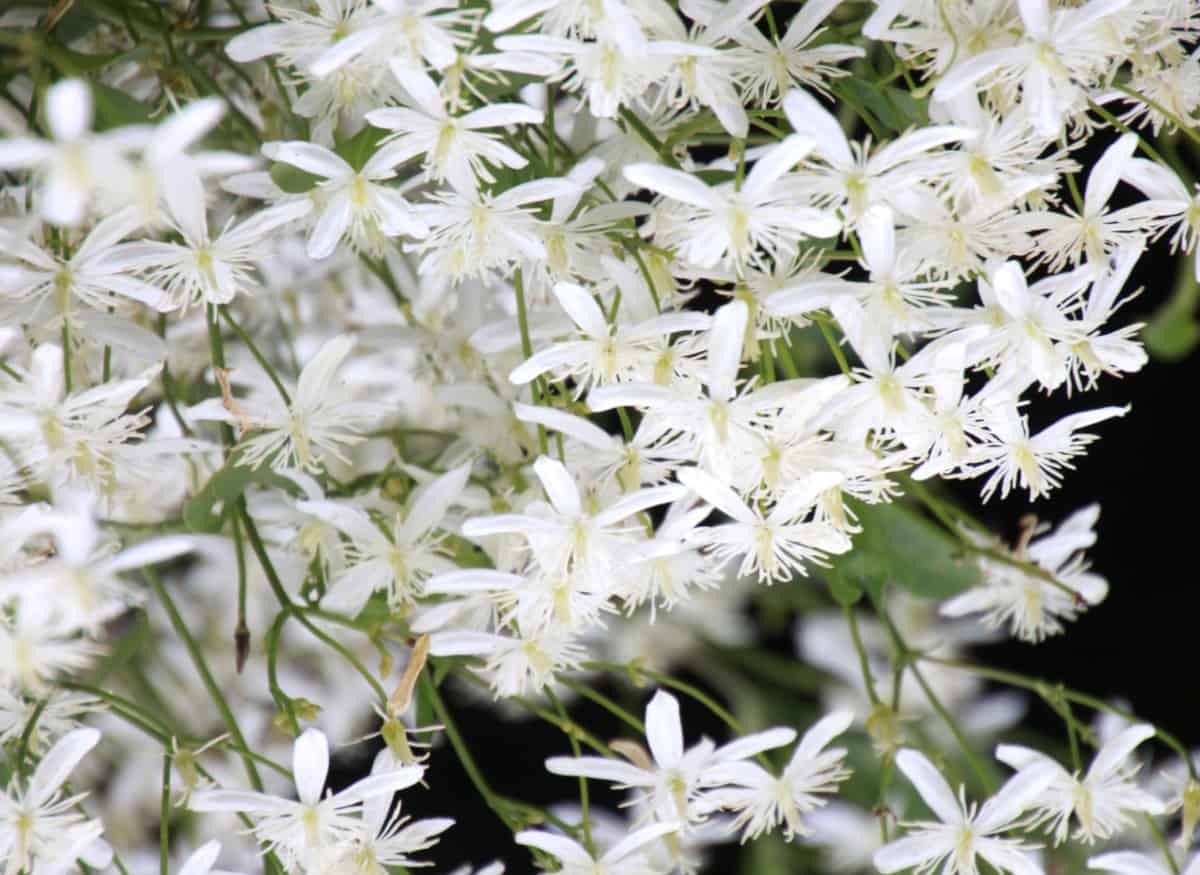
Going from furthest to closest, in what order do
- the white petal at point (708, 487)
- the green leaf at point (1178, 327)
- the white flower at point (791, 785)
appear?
the green leaf at point (1178, 327)
the white flower at point (791, 785)
the white petal at point (708, 487)

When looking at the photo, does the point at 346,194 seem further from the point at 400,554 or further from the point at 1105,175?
the point at 1105,175

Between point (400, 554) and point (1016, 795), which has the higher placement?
point (400, 554)

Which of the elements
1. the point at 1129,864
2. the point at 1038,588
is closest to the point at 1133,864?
the point at 1129,864

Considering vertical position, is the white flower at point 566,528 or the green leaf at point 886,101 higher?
the green leaf at point 886,101

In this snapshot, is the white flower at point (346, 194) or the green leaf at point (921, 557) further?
the green leaf at point (921, 557)

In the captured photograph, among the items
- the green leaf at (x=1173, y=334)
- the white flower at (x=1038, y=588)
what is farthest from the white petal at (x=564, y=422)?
the green leaf at (x=1173, y=334)

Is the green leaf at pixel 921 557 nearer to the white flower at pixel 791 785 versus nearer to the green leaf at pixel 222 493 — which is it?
the white flower at pixel 791 785

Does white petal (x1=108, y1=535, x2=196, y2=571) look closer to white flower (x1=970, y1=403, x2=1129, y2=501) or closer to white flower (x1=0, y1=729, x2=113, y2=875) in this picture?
white flower (x1=0, y1=729, x2=113, y2=875)

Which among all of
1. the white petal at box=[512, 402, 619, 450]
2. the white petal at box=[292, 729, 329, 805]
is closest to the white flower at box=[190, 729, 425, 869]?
the white petal at box=[292, 729, 329, 805]
